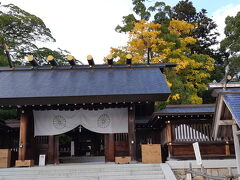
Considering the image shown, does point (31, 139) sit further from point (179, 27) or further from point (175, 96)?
point (179, 27)

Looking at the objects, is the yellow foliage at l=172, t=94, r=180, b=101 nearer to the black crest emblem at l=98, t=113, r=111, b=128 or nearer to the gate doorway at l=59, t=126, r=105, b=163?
the gate doorway at l=59, t=126, r=105, b=163

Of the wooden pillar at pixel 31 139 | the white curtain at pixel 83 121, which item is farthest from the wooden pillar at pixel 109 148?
the wooden pillar at pixel 31 139

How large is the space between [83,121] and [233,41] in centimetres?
1631

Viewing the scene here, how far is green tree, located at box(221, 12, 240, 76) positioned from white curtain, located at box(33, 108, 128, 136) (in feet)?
44.4

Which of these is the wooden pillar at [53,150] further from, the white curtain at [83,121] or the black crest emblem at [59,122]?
the black crest emblem at [59,122]

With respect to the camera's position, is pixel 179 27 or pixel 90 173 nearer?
pixel 90 173

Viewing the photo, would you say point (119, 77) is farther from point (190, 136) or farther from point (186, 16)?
point (186, 16)

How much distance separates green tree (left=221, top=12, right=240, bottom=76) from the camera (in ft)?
73.7

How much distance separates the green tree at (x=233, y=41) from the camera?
22.5 meters

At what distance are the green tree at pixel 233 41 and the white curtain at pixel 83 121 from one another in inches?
533

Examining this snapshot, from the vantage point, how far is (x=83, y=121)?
1334cm

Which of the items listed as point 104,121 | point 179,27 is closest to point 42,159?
point 104,121

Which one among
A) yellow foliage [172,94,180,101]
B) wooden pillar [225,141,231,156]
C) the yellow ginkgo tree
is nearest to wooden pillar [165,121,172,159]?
wooden pillar [225,141,231,156]

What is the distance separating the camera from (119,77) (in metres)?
14.1
